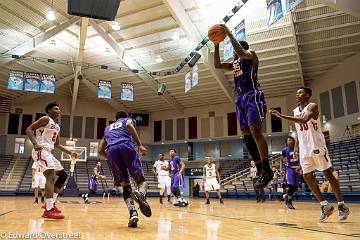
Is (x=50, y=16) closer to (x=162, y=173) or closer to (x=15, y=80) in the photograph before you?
(x=15, y=80)

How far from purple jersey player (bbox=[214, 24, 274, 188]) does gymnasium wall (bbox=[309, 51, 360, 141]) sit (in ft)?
62.7

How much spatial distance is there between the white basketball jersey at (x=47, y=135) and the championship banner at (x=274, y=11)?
7567 mm

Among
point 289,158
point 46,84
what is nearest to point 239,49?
point 289,158

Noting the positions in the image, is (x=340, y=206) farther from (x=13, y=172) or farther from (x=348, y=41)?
(x=13, y=172)

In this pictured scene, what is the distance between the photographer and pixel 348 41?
18.8 m

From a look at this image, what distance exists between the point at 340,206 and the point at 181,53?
54.2ft

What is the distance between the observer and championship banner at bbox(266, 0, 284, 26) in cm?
1013

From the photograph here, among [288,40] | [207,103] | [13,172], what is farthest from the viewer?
[207,103]

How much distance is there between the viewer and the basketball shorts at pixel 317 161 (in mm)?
4961

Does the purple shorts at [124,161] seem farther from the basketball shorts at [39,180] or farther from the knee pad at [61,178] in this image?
the basketball shorts at [39,180]

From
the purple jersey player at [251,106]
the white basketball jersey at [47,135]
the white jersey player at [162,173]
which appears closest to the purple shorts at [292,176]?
the white jersey player at [162,173]

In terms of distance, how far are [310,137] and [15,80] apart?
1626cm

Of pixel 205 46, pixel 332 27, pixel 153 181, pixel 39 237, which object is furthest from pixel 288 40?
pixel 39 237

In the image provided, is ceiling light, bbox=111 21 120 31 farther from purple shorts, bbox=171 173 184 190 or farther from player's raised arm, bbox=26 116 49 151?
player's raised arm, bbox=26 116 49 151
